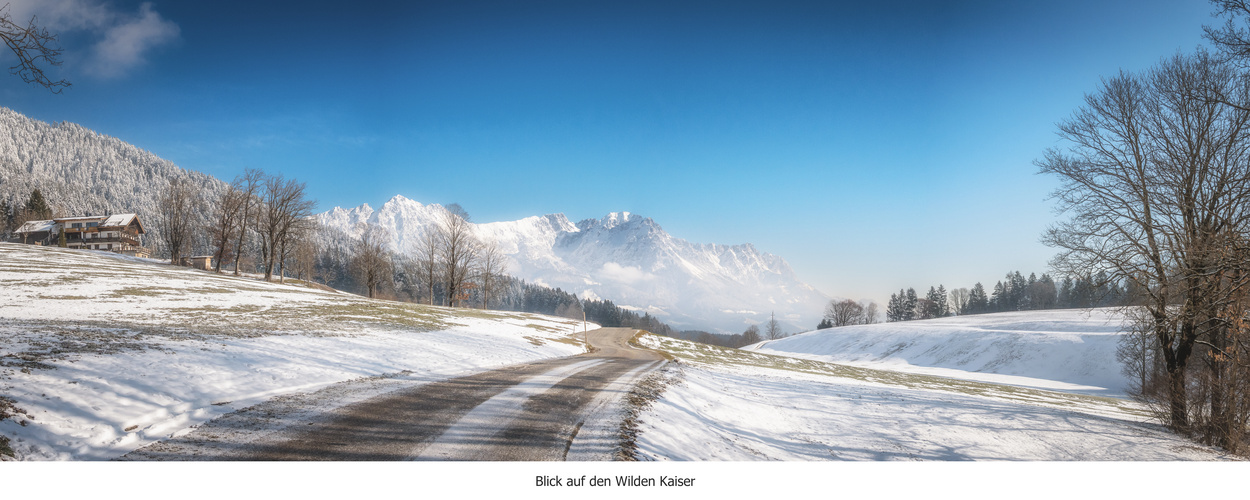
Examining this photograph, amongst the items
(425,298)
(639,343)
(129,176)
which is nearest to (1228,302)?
(639,343)

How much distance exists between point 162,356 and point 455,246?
43702 millimetres

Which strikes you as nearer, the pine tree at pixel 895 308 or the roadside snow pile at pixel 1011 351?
the roadside snow pile at pixel 1011 351

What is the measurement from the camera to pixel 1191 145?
12.7 m

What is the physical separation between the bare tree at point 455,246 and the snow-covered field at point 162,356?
2572 cm

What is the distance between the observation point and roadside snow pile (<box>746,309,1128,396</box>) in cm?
4544

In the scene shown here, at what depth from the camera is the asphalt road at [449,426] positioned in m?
6.07

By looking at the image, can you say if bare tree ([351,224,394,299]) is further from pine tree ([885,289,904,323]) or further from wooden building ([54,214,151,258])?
pine tree ([885,289,904,323])

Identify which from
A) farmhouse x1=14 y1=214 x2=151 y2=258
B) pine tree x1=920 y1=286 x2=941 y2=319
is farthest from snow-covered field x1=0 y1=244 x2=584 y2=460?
pine tree x1=920 y1=286 x2=941 y2=319

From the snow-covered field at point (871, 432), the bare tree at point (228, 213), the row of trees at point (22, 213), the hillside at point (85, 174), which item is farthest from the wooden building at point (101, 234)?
the snow-covered field at point (871, 432)

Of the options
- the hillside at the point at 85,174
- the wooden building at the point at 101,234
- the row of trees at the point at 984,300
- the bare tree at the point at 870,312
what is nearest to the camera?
the wooden building at the point at 101,234

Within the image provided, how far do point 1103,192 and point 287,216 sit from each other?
6328 centimetres

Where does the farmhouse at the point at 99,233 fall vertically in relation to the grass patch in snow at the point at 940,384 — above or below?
above

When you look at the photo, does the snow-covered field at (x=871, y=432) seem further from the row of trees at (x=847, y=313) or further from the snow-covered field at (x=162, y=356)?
the row of trees at (x=847, y=313)

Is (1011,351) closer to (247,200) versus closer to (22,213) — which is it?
(247,200)
